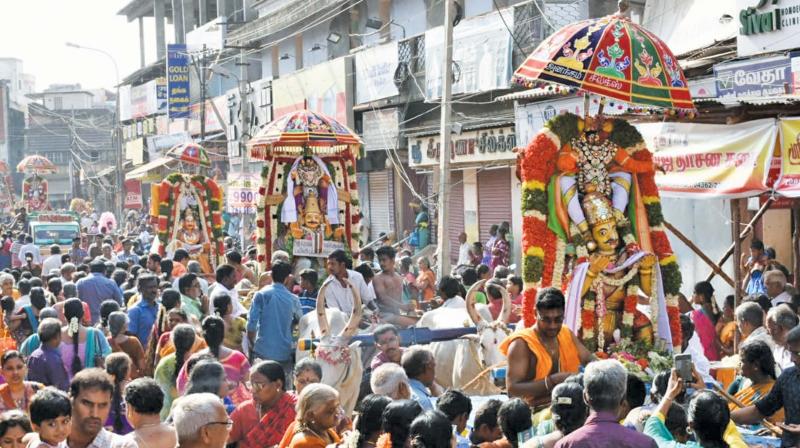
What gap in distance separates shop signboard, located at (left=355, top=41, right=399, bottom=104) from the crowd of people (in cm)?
1604

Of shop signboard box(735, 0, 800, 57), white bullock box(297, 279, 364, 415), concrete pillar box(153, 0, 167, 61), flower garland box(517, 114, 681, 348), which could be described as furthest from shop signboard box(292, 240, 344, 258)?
concrete pillar box(153, 0, 167, 61)

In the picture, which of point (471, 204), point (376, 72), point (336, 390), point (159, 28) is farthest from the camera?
point (159, 28)

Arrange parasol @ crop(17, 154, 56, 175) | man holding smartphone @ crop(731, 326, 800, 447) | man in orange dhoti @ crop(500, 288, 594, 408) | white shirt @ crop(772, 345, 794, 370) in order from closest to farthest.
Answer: man holding smartphone @ crop(731, 326, 800, 447) → man in orange dhoti @ crop(500, 288, 594, 408) → white shirt @ crop(772, 345, 794, 370) → parasol @ crop(17, 154, 56, 175)

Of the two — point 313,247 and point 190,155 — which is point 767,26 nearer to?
point 313,247

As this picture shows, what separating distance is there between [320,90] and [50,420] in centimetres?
2700

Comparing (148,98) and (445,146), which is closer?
(445,146)

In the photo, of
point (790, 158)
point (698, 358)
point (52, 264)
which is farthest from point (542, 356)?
point (52, 264)

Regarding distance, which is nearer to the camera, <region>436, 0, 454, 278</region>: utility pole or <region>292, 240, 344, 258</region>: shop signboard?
<region>292, 240, 344, 258</region>: shop signboard

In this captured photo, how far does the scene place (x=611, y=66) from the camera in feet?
29.8

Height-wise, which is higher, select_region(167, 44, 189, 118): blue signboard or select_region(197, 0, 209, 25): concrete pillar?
select_region(197, 0, 209, 25): concrete pillar

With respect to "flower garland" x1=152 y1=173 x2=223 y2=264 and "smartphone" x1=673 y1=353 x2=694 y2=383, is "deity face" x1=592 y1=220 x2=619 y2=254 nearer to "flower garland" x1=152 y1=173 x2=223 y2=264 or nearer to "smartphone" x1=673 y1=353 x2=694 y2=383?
"smartphone" x1=673 y1=353 x2=694 y2=383

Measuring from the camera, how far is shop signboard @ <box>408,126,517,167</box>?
74.5ft

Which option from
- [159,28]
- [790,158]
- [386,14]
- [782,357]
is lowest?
[782,357]

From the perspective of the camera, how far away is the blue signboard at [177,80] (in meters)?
46.3
